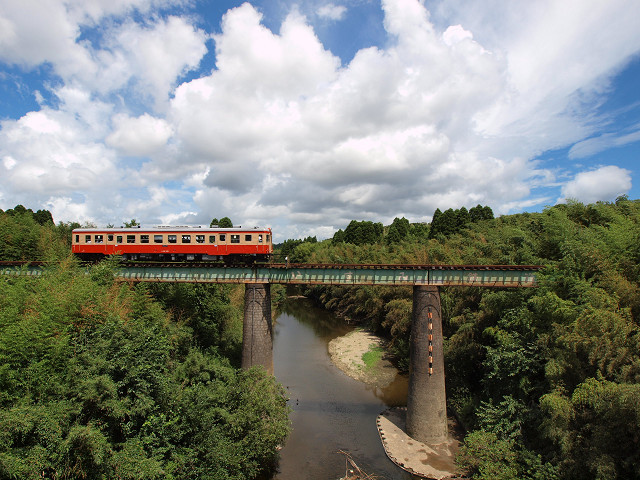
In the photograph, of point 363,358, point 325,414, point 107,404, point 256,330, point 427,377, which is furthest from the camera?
point 363,358

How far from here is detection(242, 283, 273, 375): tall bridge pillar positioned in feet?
68.1

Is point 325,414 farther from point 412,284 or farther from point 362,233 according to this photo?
point 362,233

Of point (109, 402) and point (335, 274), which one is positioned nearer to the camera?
point (109, 402)

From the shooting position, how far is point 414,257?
3544 cm

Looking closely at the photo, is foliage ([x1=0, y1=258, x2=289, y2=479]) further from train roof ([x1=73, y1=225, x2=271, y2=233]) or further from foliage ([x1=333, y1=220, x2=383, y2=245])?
foliage ([x1=333, y1=220, x2=383, y2=245])

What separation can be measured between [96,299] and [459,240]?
33.7m

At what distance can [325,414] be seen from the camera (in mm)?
22234

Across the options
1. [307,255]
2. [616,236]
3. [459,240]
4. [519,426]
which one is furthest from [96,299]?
[307,255]

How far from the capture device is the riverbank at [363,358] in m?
28.3

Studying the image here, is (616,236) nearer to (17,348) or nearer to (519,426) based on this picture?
(519,426)

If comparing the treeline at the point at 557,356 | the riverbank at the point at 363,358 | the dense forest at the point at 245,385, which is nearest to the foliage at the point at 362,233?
the riverbank at the point at 363,358

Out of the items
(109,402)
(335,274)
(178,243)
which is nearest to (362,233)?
Answer: (335,274)

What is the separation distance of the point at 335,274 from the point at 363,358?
1477cm

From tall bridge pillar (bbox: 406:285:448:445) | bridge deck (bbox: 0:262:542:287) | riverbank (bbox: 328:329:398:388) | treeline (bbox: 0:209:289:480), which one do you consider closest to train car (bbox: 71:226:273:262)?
bridge deck (bbox: 0:262:542:287)
